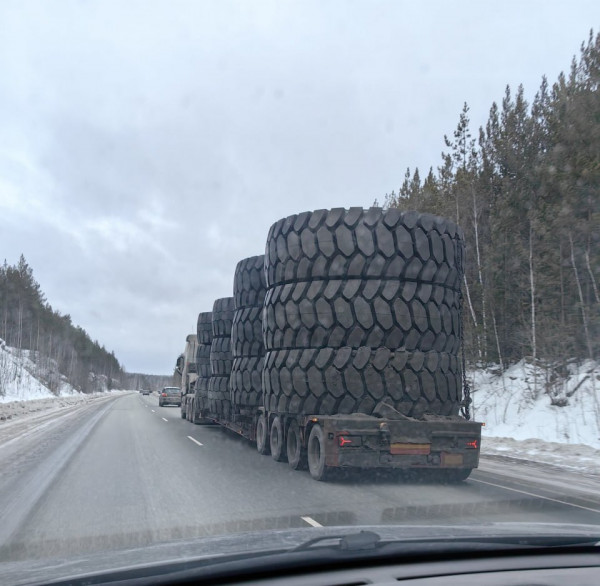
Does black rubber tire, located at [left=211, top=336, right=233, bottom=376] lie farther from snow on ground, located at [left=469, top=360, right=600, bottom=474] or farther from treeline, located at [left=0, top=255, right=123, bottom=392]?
treeline, located at [left=0, top=255, right=123, bottom=392]

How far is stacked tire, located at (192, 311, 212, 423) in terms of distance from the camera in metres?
20.2

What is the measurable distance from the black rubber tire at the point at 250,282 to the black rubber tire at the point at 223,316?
7.19 ft

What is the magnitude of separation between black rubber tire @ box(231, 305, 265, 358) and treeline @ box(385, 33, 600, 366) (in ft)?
39.0

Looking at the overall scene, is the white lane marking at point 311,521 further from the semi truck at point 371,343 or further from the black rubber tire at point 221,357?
the black rubber tire at point 221,357

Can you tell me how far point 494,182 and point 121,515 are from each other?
1219 inches

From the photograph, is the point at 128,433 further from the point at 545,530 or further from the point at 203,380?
the point at 545,530

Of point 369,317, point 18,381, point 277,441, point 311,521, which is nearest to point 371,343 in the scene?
point 369,317

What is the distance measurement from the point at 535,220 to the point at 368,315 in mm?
17480

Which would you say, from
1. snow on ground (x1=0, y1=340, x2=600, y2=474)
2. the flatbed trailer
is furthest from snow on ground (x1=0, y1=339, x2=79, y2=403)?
the flatbed trailer

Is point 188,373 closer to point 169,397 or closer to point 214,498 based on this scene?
point 214,498

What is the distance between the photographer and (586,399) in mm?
19391

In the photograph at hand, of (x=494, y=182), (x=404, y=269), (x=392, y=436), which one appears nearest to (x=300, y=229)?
(x=404, y=269)

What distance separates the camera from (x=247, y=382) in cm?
1248

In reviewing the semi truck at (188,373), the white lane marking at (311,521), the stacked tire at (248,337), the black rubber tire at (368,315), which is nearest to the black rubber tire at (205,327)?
the semi truck at (188,373)
